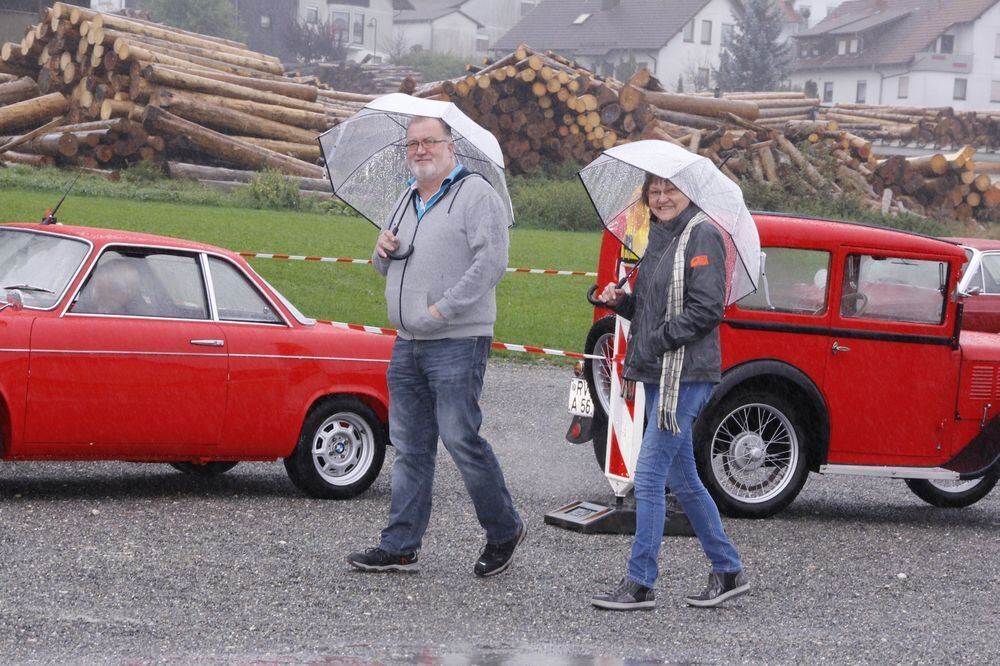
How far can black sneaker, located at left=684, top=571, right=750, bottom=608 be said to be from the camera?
6.63 m

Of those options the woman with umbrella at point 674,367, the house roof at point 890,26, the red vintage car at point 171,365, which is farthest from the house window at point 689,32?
the woman with umbrella at point 674,367

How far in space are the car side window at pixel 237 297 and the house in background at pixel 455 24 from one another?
79.8 m

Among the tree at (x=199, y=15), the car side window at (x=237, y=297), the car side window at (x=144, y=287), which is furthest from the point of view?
the tree at (x=199, y=15)

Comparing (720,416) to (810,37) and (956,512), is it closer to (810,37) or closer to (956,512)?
(956,512)

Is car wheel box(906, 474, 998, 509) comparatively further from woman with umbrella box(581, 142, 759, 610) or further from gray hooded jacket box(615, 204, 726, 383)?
gray hooded jacket box(615, 204, 726, 383)

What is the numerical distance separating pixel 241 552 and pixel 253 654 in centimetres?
174

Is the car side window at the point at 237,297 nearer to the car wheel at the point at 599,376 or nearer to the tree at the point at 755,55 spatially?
the car wheel at the point at 599,376

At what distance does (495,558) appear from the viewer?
6.91 m

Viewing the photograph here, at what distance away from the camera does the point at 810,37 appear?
285ft

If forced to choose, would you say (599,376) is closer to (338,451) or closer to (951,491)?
(338,451)

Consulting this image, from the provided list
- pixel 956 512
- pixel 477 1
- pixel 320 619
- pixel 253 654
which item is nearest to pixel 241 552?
pixel 320 619

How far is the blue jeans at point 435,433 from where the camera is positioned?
21.8 ft

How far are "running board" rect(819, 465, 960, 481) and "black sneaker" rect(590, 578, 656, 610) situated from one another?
2678mm

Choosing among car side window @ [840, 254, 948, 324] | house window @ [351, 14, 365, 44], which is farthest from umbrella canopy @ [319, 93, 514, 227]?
house window @ [351, 14, 365, 44]
